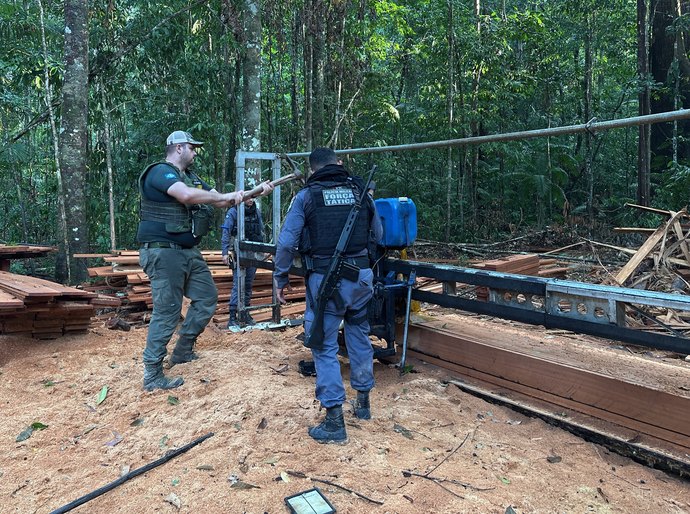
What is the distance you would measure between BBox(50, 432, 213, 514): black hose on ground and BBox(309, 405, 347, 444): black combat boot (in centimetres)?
73

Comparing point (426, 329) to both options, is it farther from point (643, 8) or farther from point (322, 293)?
point (643, 8)

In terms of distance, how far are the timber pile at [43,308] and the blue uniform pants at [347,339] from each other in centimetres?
329

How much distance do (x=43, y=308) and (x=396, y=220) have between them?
4041 millimetres

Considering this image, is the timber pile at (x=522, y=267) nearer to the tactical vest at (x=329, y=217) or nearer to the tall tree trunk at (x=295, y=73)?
the tactical vest at (x=329, y=217)

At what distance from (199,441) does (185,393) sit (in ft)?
3.17

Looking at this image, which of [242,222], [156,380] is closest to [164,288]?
[156,380]

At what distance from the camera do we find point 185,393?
423cm

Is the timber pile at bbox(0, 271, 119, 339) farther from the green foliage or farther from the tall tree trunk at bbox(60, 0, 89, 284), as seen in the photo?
the green foliage

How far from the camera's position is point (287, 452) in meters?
3.19

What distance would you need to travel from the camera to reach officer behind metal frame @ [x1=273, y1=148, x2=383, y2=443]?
3.60m

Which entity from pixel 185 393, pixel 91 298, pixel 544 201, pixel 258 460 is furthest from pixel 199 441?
pixel 544 201

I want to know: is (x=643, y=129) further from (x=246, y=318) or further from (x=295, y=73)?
(x=246, y=318)

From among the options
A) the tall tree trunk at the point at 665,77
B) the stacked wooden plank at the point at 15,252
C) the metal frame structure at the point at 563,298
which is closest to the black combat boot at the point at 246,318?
the metal frame structure at the point at 563,298

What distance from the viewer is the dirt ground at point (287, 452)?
2734mm
